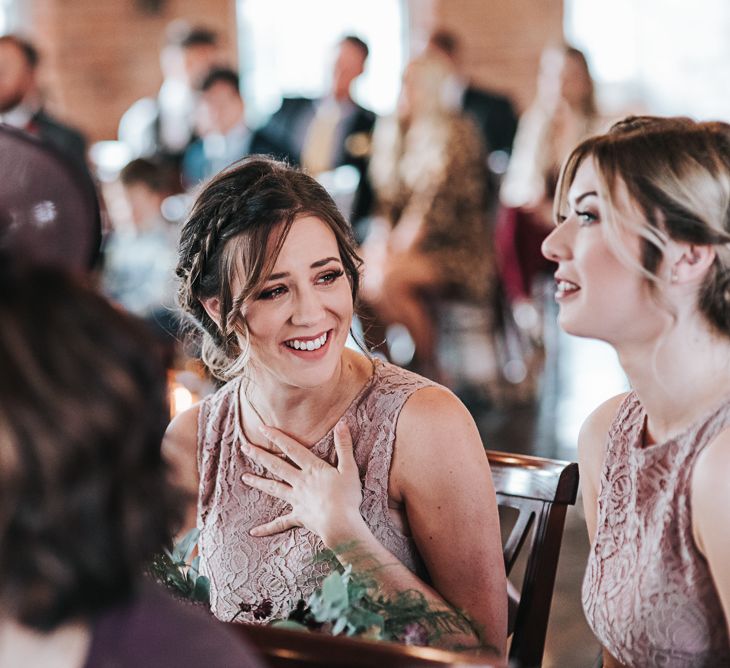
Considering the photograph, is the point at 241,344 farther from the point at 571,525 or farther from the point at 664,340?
the point at 571,525

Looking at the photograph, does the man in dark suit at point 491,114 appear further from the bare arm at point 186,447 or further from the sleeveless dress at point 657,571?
the sleeveless dress at point 657,571

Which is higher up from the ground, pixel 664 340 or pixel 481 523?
pixel 664 340

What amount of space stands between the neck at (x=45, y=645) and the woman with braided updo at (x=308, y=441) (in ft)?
2.72

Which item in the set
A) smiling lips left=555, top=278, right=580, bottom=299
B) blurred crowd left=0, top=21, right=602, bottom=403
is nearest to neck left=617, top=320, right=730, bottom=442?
smiling lips left=555, top=278, right=580, bottom=299

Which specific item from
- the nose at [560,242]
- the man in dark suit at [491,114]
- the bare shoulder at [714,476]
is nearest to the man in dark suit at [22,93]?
the man in dark suit at [491,114]

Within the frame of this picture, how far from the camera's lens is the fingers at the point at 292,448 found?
74.7 inches

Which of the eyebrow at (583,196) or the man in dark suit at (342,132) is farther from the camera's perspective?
the man in dark suit at (342,132)

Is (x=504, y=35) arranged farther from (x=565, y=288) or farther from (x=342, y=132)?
(x=565, y=288)

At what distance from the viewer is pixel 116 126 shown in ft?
32.4

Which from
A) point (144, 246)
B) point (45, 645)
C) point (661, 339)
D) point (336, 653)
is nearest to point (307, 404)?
point (661, 339)

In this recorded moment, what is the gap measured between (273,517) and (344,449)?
0.18 metres

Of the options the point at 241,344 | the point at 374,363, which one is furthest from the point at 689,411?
the point at 241,344

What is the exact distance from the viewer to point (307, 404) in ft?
6.52

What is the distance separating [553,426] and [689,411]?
3.56 meters
